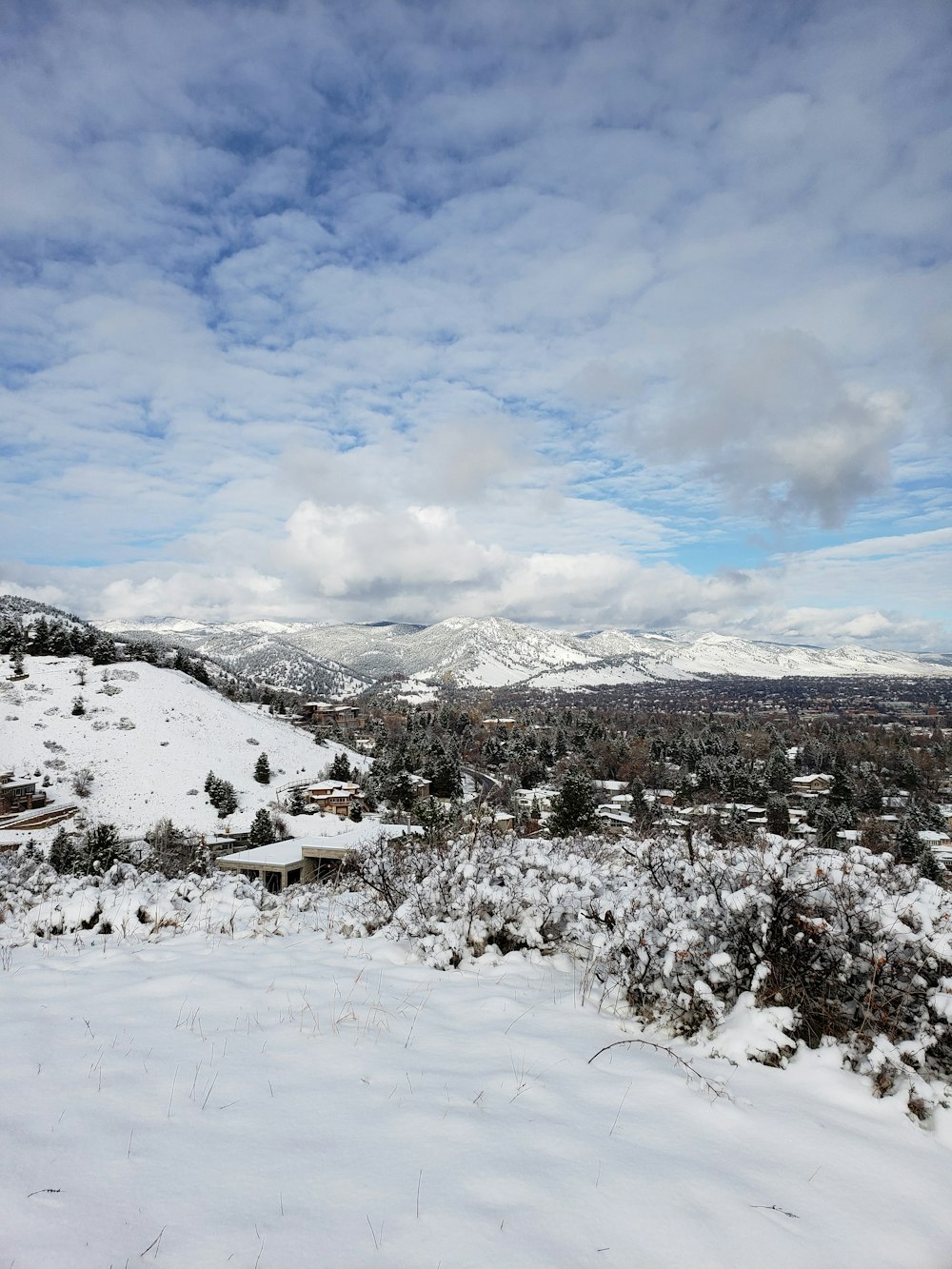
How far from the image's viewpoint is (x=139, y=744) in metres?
57.3

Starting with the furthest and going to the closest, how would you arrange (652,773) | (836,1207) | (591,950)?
(652,773)
(591,950)
(836,1207)

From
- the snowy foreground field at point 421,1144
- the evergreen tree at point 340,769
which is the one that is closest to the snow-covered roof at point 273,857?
the snowy foreground field at point 421,1144

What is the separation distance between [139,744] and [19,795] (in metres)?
12.7

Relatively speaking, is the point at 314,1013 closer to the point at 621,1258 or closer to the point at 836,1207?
the point at 621,1258

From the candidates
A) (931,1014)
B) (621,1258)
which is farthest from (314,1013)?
(931,1014)

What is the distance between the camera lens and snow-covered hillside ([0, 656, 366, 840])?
1927 inches

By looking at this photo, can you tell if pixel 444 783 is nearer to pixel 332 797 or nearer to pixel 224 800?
pixel 332 797

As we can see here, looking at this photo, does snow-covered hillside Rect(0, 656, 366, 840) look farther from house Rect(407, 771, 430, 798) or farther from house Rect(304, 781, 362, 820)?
house Rect(407, 771, 430, 798)

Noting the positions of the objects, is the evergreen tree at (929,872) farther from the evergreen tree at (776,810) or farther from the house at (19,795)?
the house at (19,795)

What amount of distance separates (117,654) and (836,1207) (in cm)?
8841

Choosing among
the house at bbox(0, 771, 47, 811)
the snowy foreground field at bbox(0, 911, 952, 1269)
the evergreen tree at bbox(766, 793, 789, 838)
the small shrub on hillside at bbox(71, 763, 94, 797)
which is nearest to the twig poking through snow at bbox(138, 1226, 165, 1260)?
the snowy foreground field at bbox(0, 911, 952, 1269)

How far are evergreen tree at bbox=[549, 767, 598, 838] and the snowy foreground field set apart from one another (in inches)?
1059

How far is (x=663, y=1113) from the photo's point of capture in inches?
119

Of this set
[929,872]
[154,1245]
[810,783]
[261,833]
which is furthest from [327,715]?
[154,1245]
